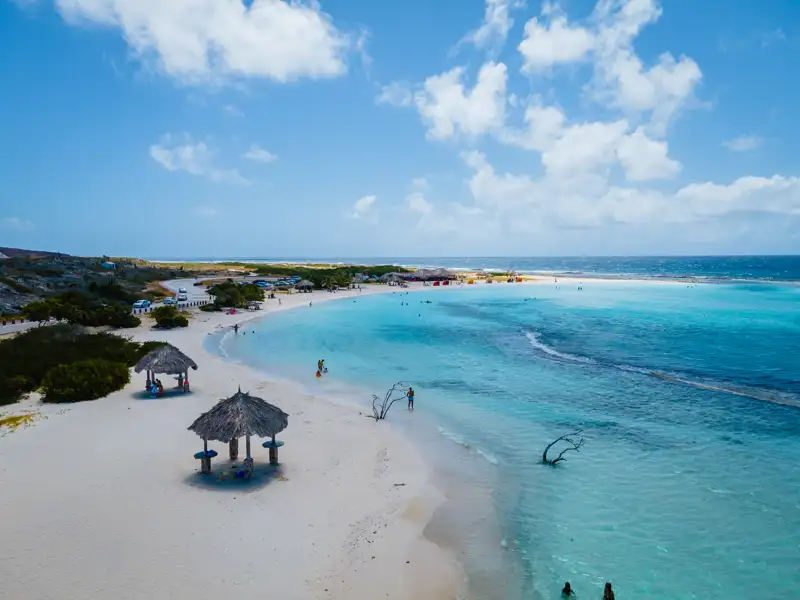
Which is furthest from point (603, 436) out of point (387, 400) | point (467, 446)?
point (387, 400)

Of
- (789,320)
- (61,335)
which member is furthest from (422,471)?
(789,320)

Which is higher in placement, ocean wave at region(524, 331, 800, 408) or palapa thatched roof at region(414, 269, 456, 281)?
palapa thatched roof at region(414, 269, 456, 281)

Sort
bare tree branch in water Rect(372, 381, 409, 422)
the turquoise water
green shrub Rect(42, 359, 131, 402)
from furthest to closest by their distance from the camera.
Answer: bare tree branch in water Rect(372, 381, 409, 422) < green shrub Rect(42, 359, 131, 402) < the turquoise water

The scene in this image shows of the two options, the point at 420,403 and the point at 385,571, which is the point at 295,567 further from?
the point at 420,403

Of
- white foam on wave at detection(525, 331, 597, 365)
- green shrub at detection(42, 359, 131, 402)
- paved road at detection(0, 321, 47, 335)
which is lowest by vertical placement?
white foam on wave at detection(525, 331, 597, 365)

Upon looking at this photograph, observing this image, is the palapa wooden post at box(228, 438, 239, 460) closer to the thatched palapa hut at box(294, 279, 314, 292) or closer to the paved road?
the paved road

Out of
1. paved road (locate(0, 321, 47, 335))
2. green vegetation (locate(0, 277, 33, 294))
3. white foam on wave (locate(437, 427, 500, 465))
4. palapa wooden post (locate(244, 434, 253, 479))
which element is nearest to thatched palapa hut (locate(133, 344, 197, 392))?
palapa wooden post (locate(244, 434, 253, 479))

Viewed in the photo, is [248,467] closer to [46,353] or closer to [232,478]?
[232,478]
